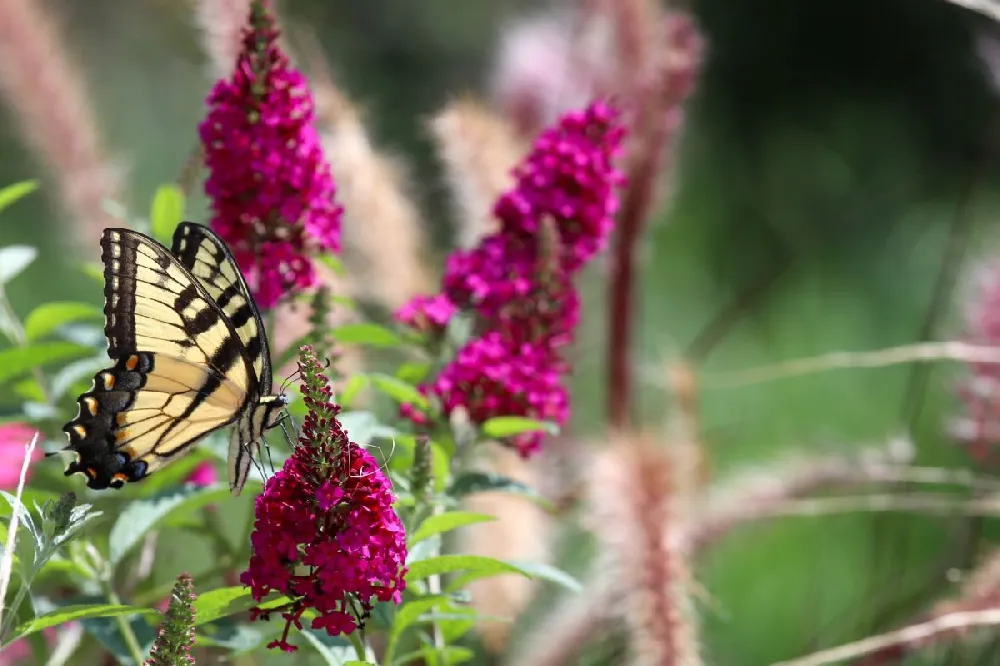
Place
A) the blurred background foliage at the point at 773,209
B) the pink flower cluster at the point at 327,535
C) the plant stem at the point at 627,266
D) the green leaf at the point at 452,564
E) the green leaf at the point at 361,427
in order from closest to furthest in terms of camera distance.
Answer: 1. the pink flower cluster at the point at 327,535
2. the green leaf at the point at 452,564
3. the green leaf at the point at 361,427
4. the plant stem at the point at 627,266
5. the blurred background foliage at the point at 773,209

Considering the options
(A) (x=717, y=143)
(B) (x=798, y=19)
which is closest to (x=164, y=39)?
(A) (x=717, y=143)

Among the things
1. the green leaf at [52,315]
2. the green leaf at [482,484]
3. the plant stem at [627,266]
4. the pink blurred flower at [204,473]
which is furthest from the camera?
the plant stem at [627,266]

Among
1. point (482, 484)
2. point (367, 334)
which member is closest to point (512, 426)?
point (482, 484)

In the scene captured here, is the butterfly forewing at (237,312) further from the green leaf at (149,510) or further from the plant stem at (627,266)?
the plant stem at (627,266)

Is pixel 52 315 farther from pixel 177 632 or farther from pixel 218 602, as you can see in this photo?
pixel 177 632

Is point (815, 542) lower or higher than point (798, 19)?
lower

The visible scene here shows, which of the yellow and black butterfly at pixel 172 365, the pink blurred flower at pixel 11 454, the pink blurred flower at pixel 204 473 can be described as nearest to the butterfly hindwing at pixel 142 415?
the yellow and black butterfly at pixel 172 365

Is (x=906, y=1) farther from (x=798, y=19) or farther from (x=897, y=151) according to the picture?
(x=897, y=151)
